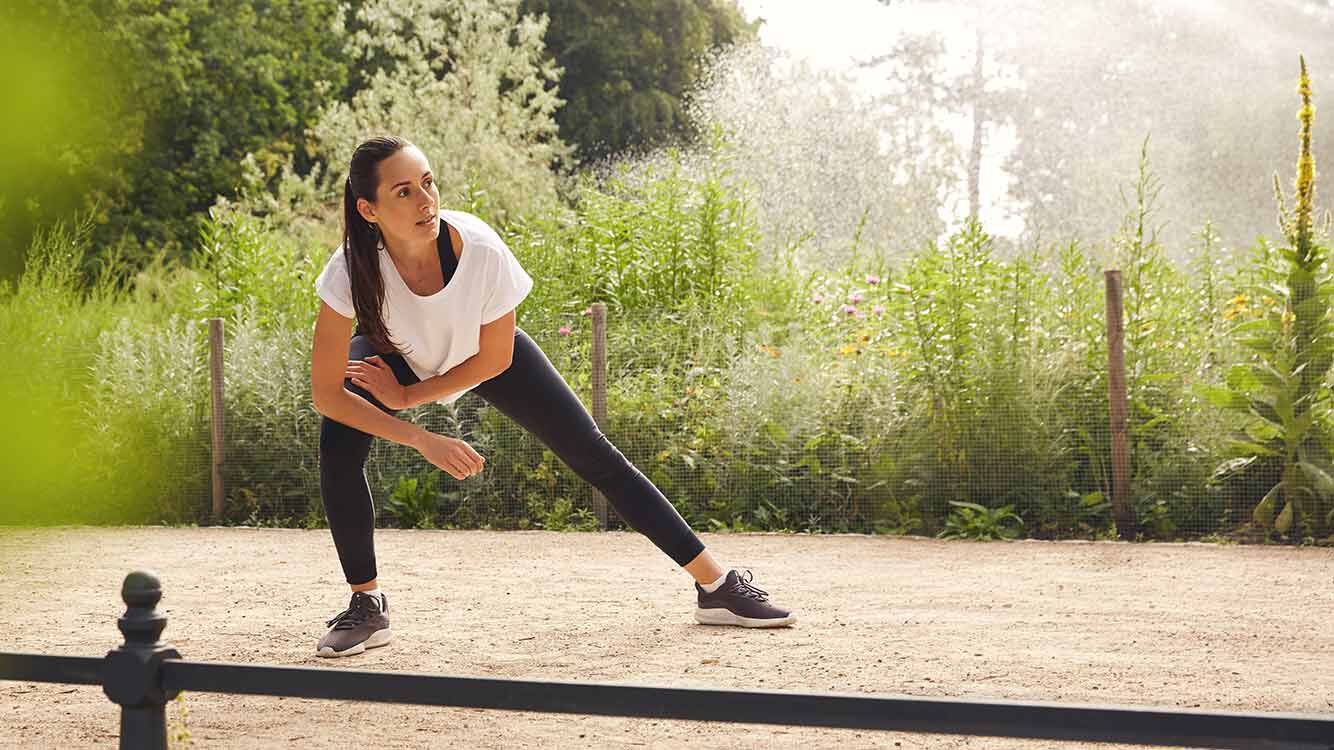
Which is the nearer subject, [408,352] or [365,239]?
[365,239]

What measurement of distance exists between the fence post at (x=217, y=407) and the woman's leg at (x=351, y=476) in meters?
5.96

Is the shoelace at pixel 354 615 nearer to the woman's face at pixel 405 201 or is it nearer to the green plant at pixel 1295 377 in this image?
the woman's face at pixel 405 201

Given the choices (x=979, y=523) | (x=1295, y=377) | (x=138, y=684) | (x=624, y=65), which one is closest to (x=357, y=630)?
(x=138, y=684)

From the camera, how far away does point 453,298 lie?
3.93 m

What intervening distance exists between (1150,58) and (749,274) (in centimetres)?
2690

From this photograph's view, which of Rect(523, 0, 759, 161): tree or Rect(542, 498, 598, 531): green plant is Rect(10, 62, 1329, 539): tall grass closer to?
Rect(542, 498, 598, 531): green plant

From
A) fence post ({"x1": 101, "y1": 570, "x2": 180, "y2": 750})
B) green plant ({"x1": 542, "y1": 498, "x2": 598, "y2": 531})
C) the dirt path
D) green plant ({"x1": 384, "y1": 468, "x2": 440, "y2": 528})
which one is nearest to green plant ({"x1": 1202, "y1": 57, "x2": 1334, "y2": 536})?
the dirt path

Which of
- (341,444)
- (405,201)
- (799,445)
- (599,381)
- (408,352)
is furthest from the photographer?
(599,381)

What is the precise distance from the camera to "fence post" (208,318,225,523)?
1002 cm

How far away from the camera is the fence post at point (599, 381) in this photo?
9250 millimetres

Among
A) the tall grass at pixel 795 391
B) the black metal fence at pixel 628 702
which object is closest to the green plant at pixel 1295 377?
the tall grass at pixel 795 391

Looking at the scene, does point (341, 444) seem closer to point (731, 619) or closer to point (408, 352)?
point (408, 352)

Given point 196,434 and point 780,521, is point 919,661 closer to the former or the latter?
point 780,521

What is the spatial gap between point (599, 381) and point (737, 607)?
4608mm
